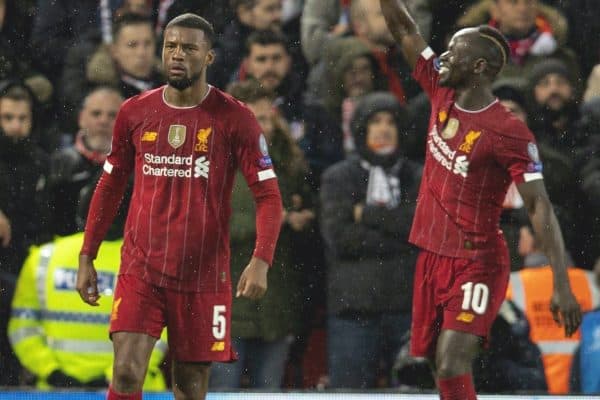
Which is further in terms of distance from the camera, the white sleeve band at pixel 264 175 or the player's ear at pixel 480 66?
the player's ear at pixel 480 66

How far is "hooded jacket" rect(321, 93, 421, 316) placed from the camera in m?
6.62

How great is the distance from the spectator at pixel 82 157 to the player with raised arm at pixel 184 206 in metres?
1.85

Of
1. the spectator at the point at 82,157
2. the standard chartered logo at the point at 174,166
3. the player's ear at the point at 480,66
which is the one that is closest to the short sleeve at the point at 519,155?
the player's ear at the point at 480,66

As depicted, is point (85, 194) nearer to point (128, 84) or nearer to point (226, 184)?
point (128, 84)

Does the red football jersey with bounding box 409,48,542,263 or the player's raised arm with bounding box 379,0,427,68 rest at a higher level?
the player's raised arm with bounding box 379,0,427,68

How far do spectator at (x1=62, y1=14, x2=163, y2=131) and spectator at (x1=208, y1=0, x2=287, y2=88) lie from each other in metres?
0.36

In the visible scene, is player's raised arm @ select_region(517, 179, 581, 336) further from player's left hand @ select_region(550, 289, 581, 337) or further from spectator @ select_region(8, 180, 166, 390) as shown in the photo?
spectator @ select_region(8, 180, 166, 390)

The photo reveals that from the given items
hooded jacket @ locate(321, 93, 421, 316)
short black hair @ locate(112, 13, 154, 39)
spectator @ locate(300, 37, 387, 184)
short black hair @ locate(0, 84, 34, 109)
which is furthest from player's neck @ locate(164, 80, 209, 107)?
short black hair @ locate(112, 13, 154, 39)

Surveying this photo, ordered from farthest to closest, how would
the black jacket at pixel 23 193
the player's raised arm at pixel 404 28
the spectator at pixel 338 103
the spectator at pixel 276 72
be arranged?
the spectator at pixel 276 72 → the spectator at pixel 338 103 → the black jacket at pixel 23 193 → the player's raised arm at pixel 404 28

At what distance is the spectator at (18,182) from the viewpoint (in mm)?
6930

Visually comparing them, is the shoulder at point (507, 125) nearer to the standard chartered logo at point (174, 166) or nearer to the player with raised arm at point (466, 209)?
the player with raised arm at point (466, 209)

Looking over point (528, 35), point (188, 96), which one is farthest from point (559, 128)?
point (188, 96)

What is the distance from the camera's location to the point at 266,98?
6777 millimetres

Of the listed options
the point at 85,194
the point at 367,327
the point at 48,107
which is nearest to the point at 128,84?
the point at 48,107
